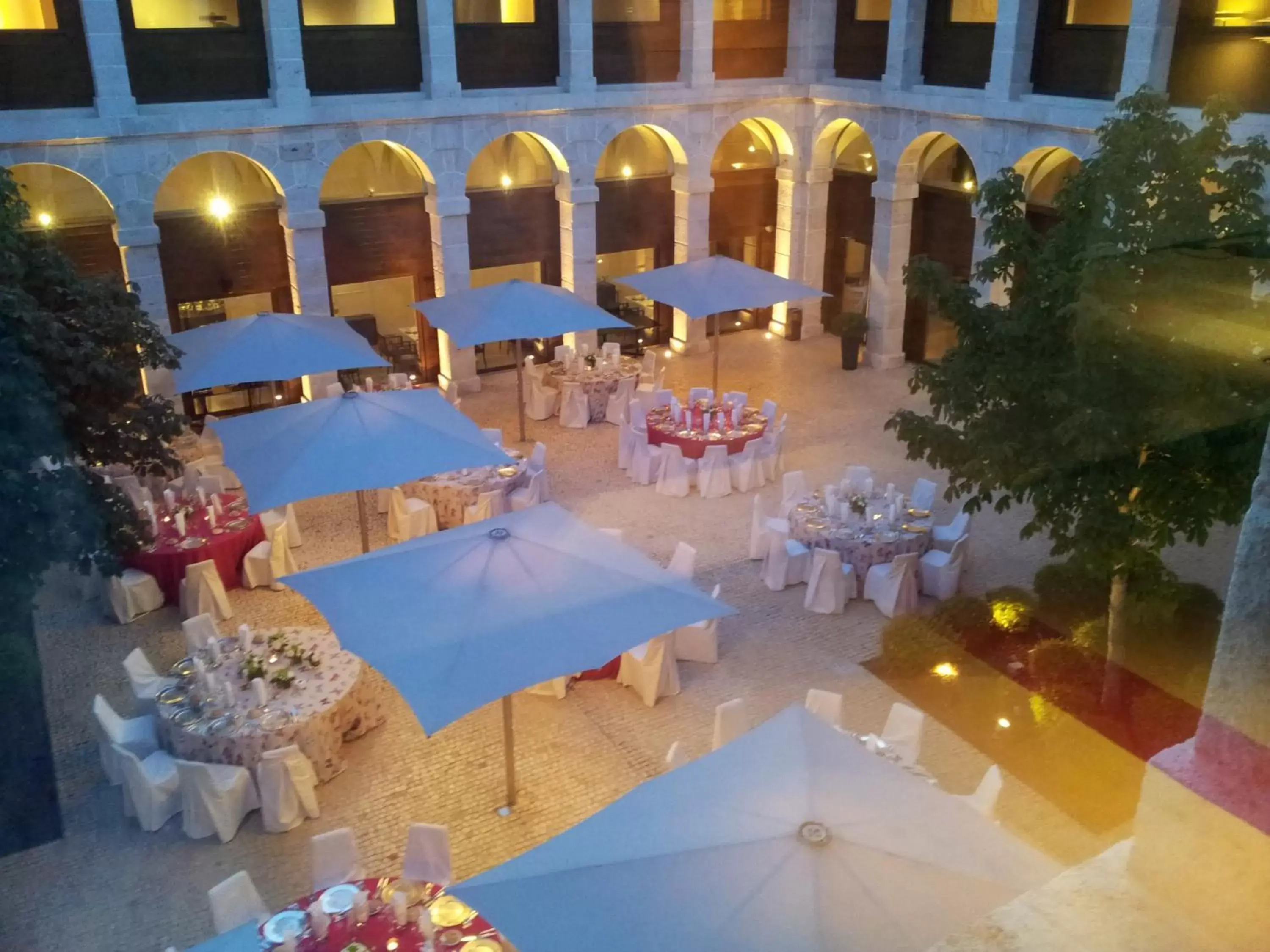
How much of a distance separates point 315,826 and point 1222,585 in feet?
32.1

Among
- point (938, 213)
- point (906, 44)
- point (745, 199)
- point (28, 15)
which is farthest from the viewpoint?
point (745, 199)

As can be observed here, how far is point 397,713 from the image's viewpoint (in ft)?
32.2

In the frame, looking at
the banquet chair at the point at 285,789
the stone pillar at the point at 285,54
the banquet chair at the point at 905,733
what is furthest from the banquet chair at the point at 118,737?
the stone pillar at the point at 285,54

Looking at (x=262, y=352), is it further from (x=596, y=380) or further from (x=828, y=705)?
(x=828, y=705)

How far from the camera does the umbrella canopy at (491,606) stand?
6.89 metres

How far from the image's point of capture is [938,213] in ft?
62.8

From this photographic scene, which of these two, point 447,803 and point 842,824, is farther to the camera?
point 447,803

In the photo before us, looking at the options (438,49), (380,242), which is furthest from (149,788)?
(438,49)

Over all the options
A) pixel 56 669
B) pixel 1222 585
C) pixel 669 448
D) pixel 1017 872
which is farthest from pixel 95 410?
pixel 1222 585

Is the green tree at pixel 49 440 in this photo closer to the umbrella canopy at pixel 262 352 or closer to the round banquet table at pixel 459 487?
the umbrella canopy at pixel 262 352

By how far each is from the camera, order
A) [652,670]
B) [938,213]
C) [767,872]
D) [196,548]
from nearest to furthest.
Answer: [767,872]
[652,670]
[196,548]
[938,213]

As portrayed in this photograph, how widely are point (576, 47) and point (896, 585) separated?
11.5 m

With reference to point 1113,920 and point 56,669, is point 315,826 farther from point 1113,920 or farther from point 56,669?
point 1113,920

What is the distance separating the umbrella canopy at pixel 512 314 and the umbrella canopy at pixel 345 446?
3487 millimetres
